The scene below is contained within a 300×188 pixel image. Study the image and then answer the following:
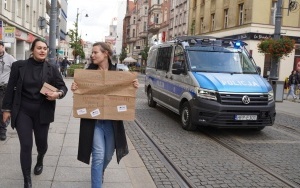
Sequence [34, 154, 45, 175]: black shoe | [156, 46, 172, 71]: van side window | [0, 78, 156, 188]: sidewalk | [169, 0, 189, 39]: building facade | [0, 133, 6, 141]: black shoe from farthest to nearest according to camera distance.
Result: [169, 0, 189, 39]: building facade, [156, 46, 172, 71]: van side window, [0, 133, 6, 141]: black shoe, [34, 154, 45, 175]: black shoe, [0, 78, 156, 188]: sidewalk

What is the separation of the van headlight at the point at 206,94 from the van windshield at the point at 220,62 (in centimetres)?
92

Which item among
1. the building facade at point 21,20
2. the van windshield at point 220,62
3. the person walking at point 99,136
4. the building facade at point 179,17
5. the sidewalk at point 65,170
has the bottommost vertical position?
the sidewalk at point 65,170

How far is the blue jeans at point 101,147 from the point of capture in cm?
396

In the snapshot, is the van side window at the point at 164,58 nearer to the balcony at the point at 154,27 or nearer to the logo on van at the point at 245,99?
the logo on van at the point at 245,99

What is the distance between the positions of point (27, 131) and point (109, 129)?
0.98 metres

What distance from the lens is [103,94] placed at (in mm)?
4047

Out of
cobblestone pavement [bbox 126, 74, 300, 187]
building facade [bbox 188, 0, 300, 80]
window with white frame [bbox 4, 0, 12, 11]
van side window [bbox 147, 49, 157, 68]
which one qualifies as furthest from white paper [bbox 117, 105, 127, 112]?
window with white frame [bbox 4, 0, 12, 11]

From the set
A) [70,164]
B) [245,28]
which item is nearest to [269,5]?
[245,28]

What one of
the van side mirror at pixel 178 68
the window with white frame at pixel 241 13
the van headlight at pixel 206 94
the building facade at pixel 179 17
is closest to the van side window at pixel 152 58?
the van side mirror at pixel 178 68

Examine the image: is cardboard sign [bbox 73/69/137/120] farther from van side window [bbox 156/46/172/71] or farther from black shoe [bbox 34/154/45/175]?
van side window [bbox 156/46/172/71]

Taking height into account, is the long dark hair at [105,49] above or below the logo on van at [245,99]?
above

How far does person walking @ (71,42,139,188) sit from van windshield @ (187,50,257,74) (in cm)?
525

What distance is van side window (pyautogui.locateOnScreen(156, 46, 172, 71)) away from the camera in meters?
11.0

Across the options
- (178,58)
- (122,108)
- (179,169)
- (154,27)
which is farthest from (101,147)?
(154,27)
